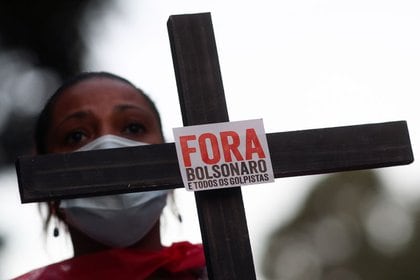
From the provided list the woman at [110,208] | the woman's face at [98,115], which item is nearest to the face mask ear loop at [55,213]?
the woman at [110,208]

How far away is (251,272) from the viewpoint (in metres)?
2.25

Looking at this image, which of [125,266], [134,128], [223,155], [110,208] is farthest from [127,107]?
[223,155]

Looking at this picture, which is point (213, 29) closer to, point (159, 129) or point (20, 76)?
point (159, 129)

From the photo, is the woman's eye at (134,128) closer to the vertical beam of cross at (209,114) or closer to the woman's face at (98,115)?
the woman's face at (98,115)

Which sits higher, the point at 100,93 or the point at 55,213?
the point at 100,93

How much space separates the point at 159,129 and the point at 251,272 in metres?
0.64

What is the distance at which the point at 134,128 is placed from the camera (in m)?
2.73

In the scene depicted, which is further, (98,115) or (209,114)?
(98,115)

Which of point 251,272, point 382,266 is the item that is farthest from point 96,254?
point 382,266

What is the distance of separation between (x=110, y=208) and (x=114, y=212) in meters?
Result: 0.01

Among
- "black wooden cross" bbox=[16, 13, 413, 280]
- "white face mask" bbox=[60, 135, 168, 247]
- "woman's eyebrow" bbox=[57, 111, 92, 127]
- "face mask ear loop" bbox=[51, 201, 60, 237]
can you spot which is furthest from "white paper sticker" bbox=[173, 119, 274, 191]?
"face mask ear loop" bbox=[51, 201, 60, 237]

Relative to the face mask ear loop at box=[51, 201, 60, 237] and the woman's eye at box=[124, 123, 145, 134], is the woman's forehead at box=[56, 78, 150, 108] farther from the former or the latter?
the face mask ear loop at box=[51, 201, 60, 237]

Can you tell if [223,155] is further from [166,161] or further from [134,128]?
[134,128]

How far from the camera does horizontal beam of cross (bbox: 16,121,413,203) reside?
2203 millimetres
